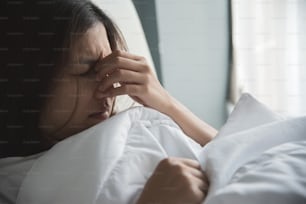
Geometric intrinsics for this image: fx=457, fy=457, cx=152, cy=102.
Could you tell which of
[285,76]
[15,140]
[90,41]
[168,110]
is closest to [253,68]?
[285,76]

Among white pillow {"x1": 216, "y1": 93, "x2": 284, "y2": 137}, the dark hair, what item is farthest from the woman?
white pillow {"x1": 216, "y1": 93, "x2": 284, "y2": 137}

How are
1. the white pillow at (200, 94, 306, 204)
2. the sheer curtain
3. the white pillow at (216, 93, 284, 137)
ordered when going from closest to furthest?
1. the white pillow at (200, 94, 306, 204)
2. the white pillow at (216, 93, 284, 137)
3. the sheer curtain

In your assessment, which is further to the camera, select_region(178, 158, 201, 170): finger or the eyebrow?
the eyebrow

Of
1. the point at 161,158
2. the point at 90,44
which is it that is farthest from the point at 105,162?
the point at 90,44

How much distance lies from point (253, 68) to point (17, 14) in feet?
1.19

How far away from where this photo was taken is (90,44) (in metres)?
0.59

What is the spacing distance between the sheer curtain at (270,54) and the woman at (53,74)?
20 cm

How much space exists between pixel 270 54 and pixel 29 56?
362 mm

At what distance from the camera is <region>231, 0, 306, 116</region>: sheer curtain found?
0.68 m

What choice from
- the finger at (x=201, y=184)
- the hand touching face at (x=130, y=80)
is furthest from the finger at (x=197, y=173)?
the hand touching face at (x=130, y=80)

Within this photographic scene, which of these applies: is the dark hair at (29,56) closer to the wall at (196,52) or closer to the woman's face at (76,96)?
the woman's face at (76,96)

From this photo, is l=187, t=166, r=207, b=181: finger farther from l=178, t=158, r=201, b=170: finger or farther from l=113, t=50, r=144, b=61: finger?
l=113, t=50, r=144, b=61: finger

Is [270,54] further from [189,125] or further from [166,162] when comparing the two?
[166,162]

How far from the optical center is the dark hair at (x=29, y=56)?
583mm
